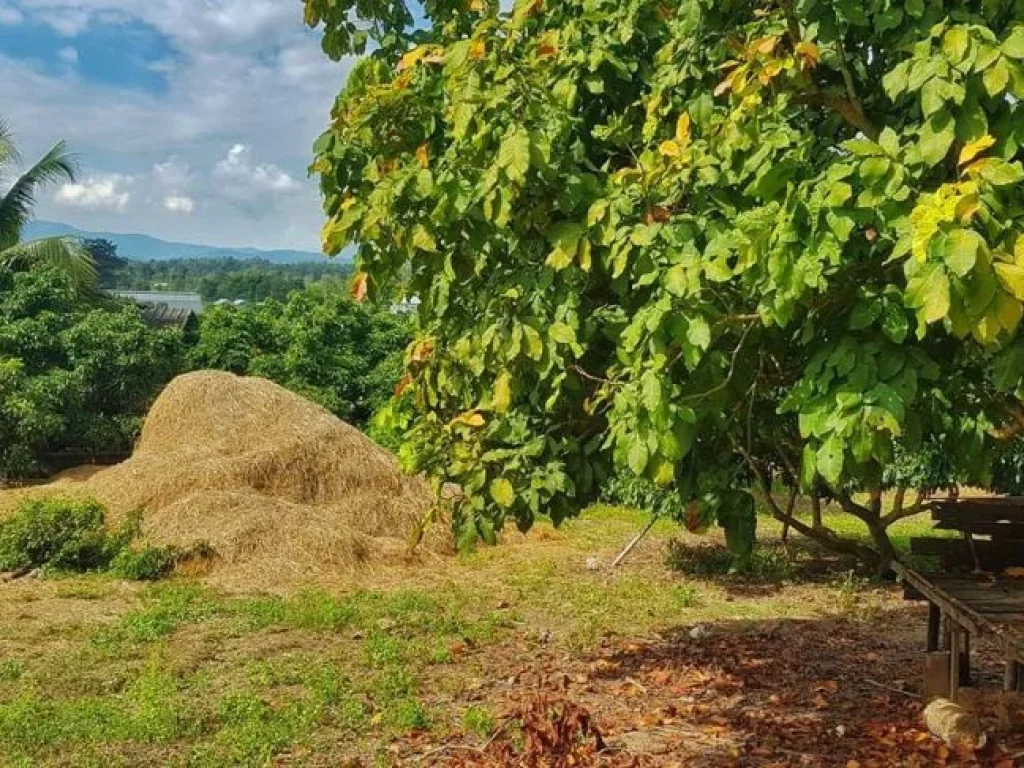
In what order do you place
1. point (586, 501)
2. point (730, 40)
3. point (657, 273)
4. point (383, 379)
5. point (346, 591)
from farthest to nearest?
point (383, 379)
point (346, 591)
point (586, 501)
point (730, 40)
point (657, 273)

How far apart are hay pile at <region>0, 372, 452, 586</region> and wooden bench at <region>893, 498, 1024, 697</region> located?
5947 millimetres

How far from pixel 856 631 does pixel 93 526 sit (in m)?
7.41

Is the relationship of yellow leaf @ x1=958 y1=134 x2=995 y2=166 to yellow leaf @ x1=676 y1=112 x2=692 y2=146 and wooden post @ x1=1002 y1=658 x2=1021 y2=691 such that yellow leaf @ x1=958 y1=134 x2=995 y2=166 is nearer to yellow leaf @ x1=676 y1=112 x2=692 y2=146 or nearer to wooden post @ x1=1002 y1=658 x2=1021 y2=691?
yellow leaf @ x1=676 y1=112 x2=692 y2=146

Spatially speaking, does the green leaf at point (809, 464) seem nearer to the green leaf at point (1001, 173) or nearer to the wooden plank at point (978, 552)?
the green leaf at point (1001, 173)

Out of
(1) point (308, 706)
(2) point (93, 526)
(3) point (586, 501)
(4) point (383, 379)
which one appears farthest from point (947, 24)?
(4) point (383, 379)

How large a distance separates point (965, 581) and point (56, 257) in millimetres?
17140

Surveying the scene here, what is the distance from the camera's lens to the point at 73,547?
9.98m

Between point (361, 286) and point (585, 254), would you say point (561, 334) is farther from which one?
point (361, 286)

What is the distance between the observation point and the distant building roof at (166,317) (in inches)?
830

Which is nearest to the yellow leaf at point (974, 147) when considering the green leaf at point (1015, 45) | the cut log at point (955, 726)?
the green leaf at point (1015, 45)

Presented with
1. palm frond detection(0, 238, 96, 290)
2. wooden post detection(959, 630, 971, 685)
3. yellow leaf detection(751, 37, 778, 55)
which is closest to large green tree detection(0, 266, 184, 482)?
palm frond detection(0, 238, 96, 290)

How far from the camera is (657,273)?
Result: 2994 mm

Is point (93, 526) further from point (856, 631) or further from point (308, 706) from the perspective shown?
point (856, 631)

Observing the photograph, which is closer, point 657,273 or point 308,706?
point 657,273
